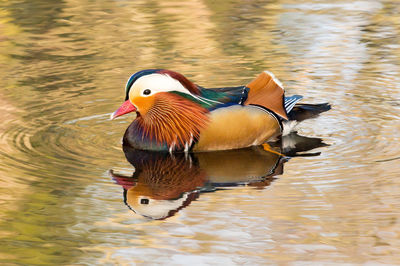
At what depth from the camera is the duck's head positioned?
7652 millimetres

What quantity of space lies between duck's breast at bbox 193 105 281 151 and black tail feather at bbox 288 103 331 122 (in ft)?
1.29

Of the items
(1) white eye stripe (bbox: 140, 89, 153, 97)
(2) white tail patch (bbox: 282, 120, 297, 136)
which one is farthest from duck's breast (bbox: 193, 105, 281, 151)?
(1) white eye stripe (bbox: 140, 89, 153, 97)

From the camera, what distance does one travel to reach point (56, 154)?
7449 mm

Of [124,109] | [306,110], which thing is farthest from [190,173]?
[306,110]

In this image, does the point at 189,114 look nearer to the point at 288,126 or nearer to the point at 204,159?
the point at 204,159

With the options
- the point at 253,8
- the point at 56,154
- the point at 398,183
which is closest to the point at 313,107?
the point at 398,183

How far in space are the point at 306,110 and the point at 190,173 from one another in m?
1.82

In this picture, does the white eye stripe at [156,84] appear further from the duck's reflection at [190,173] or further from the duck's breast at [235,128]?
the duck's reflection at [190,173]

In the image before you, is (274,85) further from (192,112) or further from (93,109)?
(93,109)

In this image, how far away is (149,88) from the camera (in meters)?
7.73

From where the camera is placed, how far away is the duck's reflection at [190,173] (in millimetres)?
6320

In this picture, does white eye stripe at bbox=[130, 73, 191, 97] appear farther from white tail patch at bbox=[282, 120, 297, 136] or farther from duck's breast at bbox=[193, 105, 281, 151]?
white tail patch at bbox=[282, 120, 297, 136]

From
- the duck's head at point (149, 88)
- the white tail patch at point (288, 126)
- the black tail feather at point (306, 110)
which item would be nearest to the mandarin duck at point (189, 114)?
the duck's head at point (149, 88)

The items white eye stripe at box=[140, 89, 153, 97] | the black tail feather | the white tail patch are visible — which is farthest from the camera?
the black tail feather
